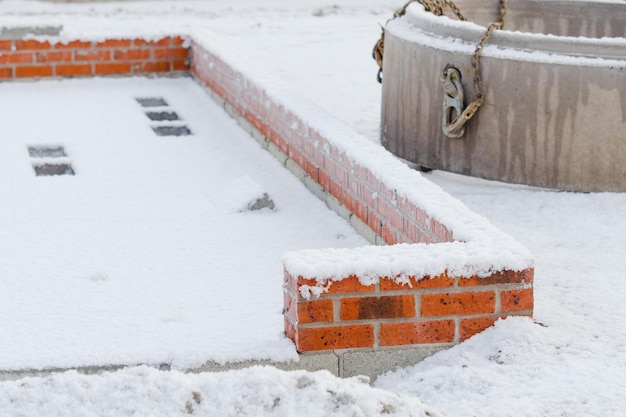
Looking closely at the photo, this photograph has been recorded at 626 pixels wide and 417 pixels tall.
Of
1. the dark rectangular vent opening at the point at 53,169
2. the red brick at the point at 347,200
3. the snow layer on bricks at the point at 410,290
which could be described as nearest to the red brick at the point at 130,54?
the dark rectangular vent opening at the point at 53,169

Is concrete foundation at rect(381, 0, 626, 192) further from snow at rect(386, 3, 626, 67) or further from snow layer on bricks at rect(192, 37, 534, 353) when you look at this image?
snow layer on bricks at rect(192, 37, 534, 353)

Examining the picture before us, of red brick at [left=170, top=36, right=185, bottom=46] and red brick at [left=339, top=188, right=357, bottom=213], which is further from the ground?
red brick at [left=170, top=36, right=185, bottom=46]

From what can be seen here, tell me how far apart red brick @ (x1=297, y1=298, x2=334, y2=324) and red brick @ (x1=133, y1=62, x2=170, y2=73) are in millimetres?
4612

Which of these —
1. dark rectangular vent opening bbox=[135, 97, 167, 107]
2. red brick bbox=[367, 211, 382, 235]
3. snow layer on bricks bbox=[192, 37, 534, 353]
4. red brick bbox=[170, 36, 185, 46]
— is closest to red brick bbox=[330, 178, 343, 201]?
red brick bbox=[367, 211, 382, 235]

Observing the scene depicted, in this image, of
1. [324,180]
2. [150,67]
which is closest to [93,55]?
[150,67]

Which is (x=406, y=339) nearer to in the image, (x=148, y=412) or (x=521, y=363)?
(x=521, y=363)

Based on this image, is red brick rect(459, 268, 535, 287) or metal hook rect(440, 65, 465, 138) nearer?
red brick rect(459, 268, 535, 287)

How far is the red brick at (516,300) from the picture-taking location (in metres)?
3.73

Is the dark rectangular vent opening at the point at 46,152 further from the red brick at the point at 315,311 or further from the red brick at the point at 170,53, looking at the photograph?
the red brick at the point at 315,311

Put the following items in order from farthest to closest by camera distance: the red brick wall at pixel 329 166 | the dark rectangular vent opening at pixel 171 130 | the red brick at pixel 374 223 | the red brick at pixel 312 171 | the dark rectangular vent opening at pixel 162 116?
the dark rectangular vent opening at pixel 162 116 → the dark rectangular vent opening at pixel 171 130 → the red brick at pixel 312 171 → the red brick at pixel 374 223 → the red brick wall at pixel 329 166

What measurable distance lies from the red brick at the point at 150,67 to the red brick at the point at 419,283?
15.2 ft

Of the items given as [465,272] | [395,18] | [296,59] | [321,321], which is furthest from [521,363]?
[296,59]

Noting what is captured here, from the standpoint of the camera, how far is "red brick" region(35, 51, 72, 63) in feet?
25.3

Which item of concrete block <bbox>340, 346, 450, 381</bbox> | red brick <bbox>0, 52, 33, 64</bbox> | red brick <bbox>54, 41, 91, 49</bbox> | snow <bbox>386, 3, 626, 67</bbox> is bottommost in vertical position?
concrete block <bbox>340, 346, 450, 381</bbox>
